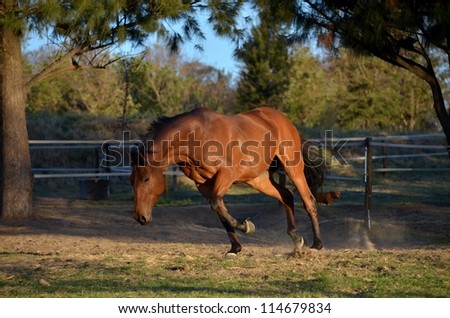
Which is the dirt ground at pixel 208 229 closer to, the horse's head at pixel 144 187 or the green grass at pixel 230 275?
the green grass at pixel 230 275

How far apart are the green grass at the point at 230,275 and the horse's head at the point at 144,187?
0.56 meters

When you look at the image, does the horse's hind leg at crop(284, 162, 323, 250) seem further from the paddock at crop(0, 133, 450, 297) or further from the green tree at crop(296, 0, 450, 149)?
the green tree at crop(296, 0, 450, 149)

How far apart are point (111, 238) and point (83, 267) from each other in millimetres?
3970

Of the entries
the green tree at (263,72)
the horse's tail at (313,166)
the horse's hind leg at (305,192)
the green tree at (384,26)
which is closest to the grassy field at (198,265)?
the horse's hind leg at (305,192)

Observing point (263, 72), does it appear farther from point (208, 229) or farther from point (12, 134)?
point (12, 134)

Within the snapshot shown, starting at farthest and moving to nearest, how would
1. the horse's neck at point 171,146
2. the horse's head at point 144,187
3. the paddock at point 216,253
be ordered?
the horse's neck at point 171,146
the horse's head at point 144,187
the paddock at point 216,253

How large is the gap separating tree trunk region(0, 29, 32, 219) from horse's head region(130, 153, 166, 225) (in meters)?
5.59

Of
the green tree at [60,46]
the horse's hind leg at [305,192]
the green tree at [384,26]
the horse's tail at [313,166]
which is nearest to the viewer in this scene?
the horse's hind leg at [305,192]

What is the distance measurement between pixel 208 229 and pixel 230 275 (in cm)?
593

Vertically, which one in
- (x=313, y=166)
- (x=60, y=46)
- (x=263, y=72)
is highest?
(x=263, y=72)

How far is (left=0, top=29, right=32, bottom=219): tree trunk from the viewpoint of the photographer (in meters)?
12.9

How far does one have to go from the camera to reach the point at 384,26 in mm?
11367


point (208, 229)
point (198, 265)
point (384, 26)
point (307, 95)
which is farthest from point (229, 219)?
point (307, 95)

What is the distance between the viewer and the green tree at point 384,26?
11203 mm
